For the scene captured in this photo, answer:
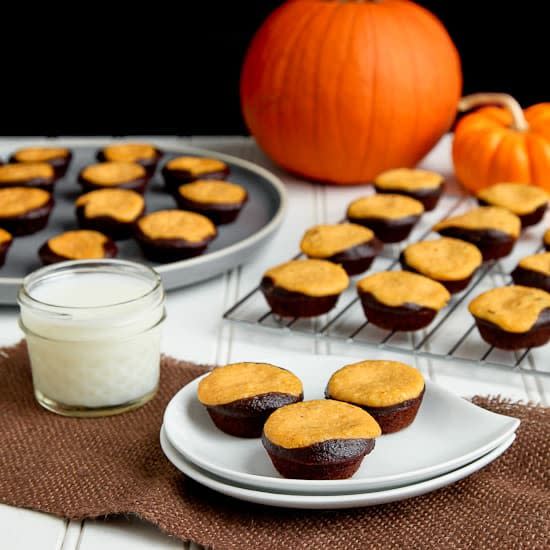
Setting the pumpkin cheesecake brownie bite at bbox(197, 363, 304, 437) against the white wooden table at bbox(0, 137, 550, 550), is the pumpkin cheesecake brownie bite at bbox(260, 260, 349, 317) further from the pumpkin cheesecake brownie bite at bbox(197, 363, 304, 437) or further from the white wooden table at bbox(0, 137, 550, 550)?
the pumpkin cheesecake brownie bite at bbox(197, 363, 304, 437)

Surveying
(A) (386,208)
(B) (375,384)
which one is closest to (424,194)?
(A) (386,208)

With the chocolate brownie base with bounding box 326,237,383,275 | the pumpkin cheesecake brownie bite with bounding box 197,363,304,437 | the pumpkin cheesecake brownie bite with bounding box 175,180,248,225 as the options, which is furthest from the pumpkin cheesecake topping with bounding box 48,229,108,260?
the pumpkin cheesecake brownie bite with bounding box 197,363,304,437

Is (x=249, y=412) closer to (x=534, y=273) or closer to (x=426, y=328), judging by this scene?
(x=426, y=328)

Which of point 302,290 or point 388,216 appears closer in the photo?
point 302,290

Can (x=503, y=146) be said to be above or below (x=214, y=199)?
above

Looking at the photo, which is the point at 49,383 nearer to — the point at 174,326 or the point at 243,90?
the point at 174,326

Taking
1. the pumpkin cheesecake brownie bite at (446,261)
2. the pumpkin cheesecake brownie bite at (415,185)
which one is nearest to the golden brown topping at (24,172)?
the pumpkin cheesecake brownie bite at (415,185)

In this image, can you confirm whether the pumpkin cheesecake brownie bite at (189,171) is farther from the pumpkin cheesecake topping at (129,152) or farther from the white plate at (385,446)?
the white plate at (385,446)

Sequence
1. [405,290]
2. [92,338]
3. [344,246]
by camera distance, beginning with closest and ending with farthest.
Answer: [92,338] < [405,290] < [344,246]
